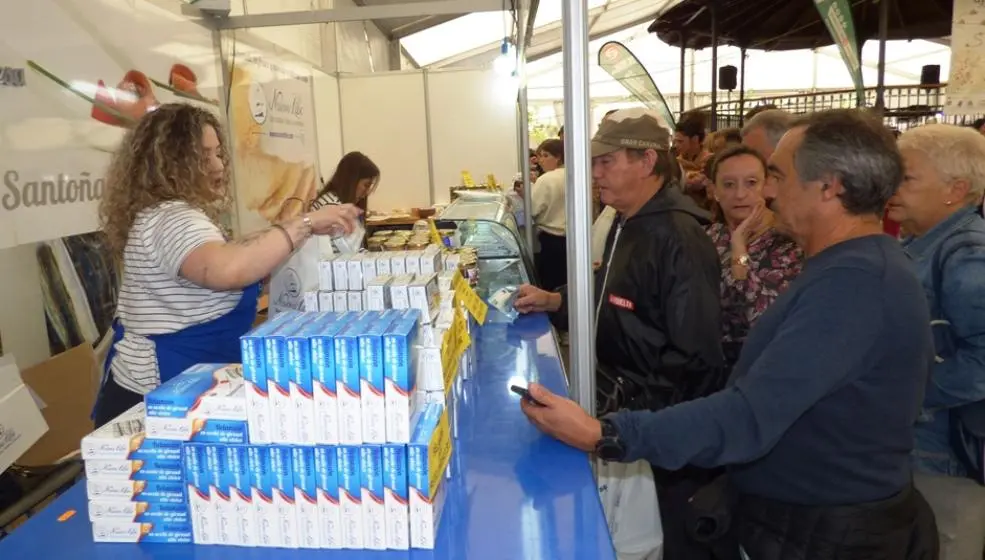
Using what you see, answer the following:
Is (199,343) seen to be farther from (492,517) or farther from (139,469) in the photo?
(492,517)

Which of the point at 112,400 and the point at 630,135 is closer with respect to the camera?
the point at 112,400

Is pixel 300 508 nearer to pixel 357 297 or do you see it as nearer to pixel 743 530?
pixel 357 297

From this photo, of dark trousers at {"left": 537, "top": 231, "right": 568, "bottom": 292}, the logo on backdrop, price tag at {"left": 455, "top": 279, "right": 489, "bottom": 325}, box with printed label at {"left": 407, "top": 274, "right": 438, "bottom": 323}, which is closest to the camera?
box with printed label at {"left": 407, "top": 274, "right": 438, "bottom": 323}

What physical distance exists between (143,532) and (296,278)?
796mm

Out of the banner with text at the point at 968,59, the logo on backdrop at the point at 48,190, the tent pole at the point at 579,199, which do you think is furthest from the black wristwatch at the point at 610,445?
the banner with text at the point at 968,59

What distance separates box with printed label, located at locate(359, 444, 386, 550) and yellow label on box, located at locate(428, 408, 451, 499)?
84 mm

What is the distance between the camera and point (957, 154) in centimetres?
189

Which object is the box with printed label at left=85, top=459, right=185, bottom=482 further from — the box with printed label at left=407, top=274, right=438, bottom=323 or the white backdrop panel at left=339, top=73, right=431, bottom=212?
the white backdrop panel at left=339, top=73, right=431, bottom=212

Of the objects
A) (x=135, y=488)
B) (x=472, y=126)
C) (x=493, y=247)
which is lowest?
(x=135, y=488)

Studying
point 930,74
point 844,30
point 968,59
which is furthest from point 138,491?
point 930,74

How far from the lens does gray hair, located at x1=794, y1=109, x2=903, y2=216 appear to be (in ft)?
4.31

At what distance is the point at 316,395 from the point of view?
1151 millimetres

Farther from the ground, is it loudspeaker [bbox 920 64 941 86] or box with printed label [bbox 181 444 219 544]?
loudspeaker [bbox 920 64 941 86]

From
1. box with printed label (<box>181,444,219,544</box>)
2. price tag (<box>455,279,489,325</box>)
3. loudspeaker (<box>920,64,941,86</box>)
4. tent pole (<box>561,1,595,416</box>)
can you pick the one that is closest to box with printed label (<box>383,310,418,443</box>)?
box with printed label (<box>181,444,219,544</box>)
